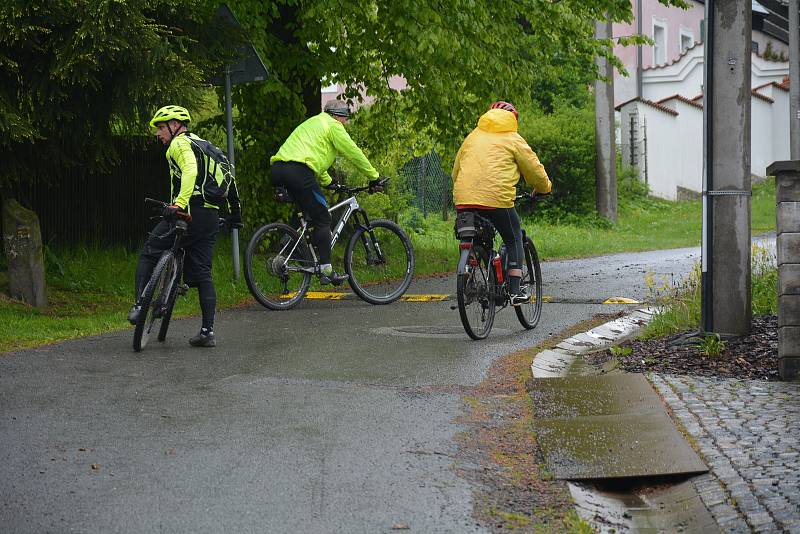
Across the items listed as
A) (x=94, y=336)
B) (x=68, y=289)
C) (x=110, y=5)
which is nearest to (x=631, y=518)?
(x=94, y=336)

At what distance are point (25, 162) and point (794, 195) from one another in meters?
7.29

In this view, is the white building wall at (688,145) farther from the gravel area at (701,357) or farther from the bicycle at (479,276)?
the gravel area at (701,357)

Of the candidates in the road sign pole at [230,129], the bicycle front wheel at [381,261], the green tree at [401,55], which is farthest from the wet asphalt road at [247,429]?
the green tree at [401,55]

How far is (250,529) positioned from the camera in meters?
4.50

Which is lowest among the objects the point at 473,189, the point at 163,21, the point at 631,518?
the point at 631,518

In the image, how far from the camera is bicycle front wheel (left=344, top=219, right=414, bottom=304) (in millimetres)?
12078

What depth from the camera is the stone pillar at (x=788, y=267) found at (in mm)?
7312

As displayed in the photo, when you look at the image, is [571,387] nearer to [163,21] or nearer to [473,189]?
[473,189]

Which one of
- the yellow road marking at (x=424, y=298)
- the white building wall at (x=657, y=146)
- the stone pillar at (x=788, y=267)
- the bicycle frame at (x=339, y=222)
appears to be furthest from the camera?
the white building wall at (x=657, y=146)

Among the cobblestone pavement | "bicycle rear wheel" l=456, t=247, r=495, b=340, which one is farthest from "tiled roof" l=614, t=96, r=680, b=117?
the cobblestone pavement

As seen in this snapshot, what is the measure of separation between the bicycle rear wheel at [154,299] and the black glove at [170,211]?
0.99ft

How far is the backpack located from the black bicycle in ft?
0.92

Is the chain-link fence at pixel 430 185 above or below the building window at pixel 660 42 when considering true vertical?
below

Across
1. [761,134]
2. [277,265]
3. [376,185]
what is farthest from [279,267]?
[761,134]
